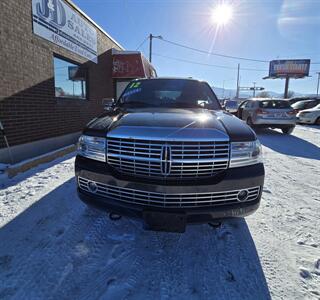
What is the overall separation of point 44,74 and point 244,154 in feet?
19.0

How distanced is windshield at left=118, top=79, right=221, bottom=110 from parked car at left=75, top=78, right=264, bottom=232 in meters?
1.15

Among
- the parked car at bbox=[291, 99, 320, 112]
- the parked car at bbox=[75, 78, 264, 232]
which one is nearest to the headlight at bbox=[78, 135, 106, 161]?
the parked car at bbox=[75, 78, 264, 232]

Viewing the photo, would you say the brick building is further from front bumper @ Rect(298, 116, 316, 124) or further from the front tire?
front bumper @ Rect(298, 116, 316, 124)

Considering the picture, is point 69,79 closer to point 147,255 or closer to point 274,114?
point 147,255

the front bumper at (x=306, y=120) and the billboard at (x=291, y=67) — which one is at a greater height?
the billboard at (x=291, y=67)

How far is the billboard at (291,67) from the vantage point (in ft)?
133

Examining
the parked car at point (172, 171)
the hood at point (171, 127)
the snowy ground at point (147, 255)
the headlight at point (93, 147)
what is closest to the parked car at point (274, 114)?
the snowy ground at point (147, 255)

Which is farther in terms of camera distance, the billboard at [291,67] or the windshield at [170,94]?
the billboard at [291,67]

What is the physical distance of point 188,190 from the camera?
211cm

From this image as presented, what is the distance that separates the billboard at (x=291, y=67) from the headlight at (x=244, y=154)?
46.4 metres

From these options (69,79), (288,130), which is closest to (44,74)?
(69,79)

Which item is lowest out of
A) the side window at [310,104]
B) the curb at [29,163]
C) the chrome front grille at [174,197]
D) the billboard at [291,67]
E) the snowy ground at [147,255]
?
the snowy ground at [147,255]

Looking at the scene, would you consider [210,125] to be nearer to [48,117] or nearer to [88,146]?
[88,146]

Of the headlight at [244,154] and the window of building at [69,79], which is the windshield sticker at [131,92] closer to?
the headlight at [244,154]
